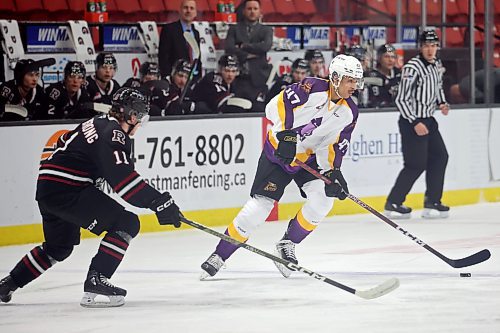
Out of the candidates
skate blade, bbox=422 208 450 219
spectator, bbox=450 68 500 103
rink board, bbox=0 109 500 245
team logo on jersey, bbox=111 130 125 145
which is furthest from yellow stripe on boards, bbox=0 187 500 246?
team logo on jersey, bbox=111 130 125 145

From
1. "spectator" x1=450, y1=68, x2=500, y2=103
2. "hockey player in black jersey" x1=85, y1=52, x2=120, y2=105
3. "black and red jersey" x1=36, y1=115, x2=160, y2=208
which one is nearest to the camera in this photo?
"black and red jersey" x1=36, y1=115, x2=160, y2=208

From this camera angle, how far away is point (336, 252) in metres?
7.78

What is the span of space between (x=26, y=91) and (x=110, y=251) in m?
3.30

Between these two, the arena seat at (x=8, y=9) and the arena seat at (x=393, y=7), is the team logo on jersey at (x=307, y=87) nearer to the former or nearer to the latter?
the arena seat at (x=8, y=9)

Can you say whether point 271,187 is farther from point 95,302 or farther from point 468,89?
point 468,89

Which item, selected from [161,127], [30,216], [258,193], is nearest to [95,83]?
[161,127]

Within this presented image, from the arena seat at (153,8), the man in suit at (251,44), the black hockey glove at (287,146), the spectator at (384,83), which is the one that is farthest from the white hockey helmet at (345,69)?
the arena seat at (153,8)

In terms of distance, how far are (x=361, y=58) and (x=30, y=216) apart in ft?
11.5

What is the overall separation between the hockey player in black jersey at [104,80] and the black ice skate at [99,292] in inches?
136

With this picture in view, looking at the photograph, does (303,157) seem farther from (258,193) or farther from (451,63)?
(451,63)

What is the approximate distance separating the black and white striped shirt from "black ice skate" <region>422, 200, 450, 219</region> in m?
0.65

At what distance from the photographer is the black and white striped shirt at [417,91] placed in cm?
953

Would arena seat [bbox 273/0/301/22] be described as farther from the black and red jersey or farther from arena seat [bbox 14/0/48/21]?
the black and red jersey

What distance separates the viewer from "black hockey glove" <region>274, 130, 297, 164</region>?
636 centimetres
